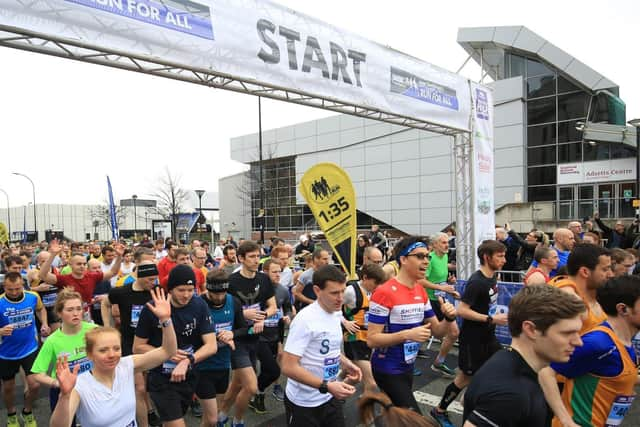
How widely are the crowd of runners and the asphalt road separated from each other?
0.17 m

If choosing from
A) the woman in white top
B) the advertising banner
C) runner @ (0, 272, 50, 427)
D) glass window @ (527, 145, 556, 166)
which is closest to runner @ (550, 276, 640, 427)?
the woman in white top

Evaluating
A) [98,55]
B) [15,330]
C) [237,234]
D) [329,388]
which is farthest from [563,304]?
[237,234]

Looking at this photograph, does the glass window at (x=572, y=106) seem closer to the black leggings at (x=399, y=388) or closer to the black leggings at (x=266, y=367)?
the black leggings at (x=266, y=367)

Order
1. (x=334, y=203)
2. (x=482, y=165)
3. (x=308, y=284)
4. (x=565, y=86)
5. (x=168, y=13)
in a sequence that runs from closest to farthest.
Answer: (x=168, y=13) < (x=308, y=284) < (x=334, y=203) < (x=482, y=165) < (x=565, y=86)

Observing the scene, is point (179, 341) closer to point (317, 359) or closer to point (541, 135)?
point (317, 359)

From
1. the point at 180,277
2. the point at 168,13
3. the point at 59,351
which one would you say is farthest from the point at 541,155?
the point at 59,351

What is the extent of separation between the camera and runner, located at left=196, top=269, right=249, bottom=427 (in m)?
3.96

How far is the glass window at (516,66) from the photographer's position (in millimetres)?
24781

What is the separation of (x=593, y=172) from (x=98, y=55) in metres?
24.6

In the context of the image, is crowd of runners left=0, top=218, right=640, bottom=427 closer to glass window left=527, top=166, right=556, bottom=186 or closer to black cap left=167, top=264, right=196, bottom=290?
black cap left=167, top=264, right=196, bottom=290

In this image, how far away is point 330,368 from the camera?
3.04 m

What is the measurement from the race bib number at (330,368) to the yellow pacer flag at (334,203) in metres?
3.73

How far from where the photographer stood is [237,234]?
137 ft

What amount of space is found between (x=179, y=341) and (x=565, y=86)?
85.4 ft
